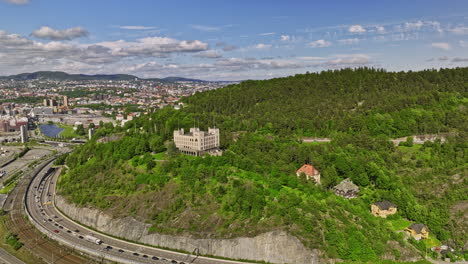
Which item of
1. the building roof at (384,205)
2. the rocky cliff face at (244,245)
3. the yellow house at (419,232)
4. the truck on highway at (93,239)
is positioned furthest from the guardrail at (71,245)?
the yellow house at (419,232)

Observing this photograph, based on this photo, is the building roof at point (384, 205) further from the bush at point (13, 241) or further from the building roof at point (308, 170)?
the bush at point (13, 241)

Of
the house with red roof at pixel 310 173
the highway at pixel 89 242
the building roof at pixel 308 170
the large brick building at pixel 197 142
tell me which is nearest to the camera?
the highway at pixel 89 242

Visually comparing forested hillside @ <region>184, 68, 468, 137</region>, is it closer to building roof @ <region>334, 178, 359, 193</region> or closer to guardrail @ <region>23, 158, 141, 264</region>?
building roof @ <region>334, 178, 359, 193</region>

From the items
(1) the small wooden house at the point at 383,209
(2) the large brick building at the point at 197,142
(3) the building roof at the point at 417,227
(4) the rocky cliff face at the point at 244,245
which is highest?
(2) the large brick building at the point at 197,142

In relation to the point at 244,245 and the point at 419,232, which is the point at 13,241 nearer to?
the point at 244,245

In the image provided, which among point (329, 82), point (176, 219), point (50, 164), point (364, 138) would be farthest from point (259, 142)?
point (50, 164)

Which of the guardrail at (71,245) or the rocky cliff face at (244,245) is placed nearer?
the rocky cliff face at (244,245)
